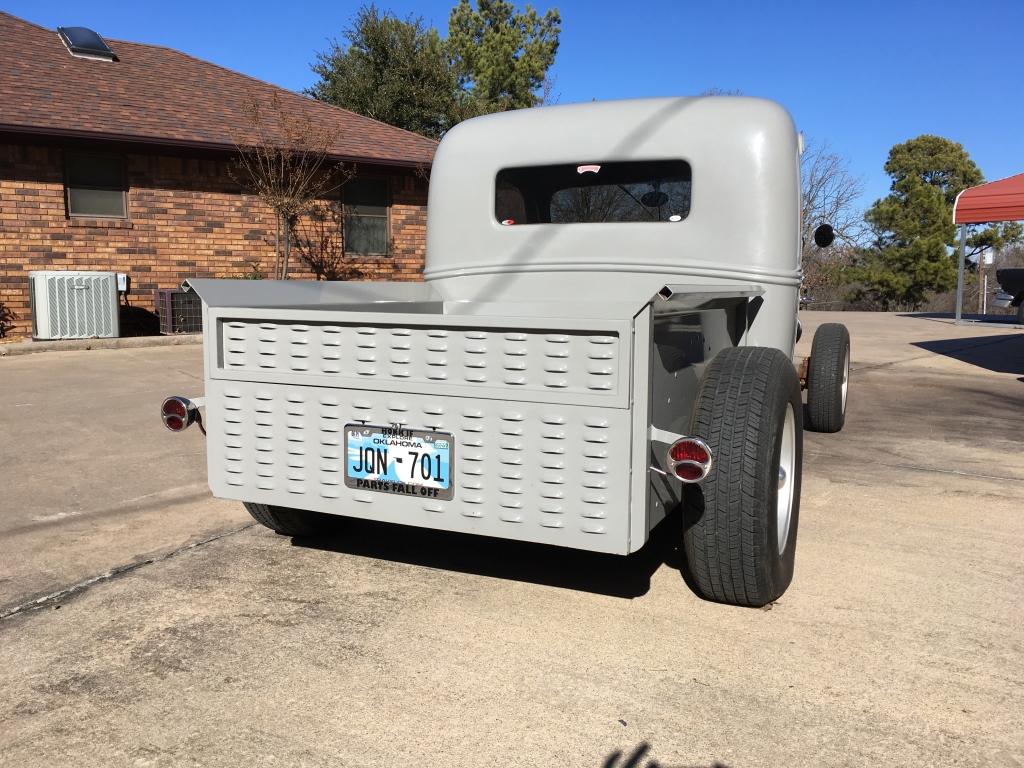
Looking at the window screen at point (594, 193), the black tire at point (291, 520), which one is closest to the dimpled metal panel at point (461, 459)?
the black tire at point (291, 520)

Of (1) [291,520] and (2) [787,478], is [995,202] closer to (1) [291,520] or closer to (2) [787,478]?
(2) [787,478]

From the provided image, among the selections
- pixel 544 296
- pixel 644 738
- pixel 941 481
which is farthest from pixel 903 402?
pixel 644 738

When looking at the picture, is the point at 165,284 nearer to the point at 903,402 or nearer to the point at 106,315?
the point at 106,315

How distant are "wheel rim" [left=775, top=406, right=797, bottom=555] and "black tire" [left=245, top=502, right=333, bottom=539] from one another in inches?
81.0

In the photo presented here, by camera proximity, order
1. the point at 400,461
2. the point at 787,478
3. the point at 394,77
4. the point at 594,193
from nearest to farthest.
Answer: the point at 400,461
the point at 787,478
the point at 594,193
the point at 394,77

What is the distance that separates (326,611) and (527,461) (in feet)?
3.55

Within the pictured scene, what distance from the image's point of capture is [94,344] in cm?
1203

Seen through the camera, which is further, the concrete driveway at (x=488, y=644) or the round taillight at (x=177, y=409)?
the round taillight at (x=177, y=409)

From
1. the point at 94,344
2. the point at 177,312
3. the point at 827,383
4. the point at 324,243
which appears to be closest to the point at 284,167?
the point at 324,243

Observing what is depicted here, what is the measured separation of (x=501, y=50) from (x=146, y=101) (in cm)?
1715

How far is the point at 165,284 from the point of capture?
1400 centimetres

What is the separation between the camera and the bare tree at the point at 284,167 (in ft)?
46.8

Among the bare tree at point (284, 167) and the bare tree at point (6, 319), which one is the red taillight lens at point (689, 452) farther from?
the bare tree at point (6, 319)

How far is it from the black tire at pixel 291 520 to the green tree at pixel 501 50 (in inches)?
1006
